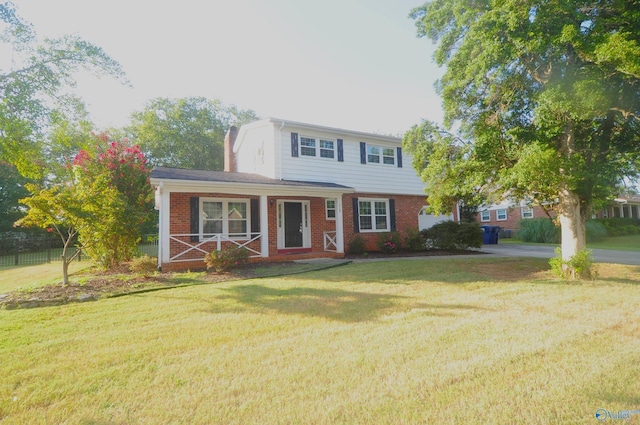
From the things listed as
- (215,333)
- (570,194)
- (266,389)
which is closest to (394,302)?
(215,333)

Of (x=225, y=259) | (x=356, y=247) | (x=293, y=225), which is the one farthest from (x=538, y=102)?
(x=293, y=225)

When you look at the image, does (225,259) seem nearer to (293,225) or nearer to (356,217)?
(293,225)

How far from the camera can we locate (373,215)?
15.4 m

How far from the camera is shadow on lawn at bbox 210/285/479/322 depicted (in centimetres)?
496

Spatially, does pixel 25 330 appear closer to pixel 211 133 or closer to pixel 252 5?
pixel 252 5

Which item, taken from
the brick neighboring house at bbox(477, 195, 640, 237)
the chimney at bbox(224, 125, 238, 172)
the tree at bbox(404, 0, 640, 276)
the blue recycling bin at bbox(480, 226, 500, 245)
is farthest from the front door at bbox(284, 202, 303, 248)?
the brick neighboring house at bbox(477, 195, 640, 237)

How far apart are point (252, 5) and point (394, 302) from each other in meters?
8.63

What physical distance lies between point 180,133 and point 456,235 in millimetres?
25293

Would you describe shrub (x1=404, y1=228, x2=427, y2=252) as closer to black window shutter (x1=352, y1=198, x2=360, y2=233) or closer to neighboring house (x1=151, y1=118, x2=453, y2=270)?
neighboring house (x1=151, y1=118, x2=453, y2=270)

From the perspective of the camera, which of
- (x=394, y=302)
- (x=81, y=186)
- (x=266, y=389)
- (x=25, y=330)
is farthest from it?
(x=81, y=186)

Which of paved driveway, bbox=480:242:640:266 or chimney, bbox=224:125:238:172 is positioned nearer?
paved driveway, bbox=480:242:640:266

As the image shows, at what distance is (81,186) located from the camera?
8.27 meters

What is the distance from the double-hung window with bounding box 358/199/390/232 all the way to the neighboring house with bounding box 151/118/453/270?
0.05 meters

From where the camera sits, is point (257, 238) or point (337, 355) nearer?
point (337, 355)
